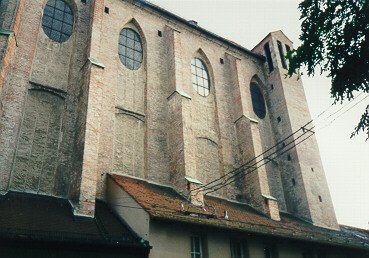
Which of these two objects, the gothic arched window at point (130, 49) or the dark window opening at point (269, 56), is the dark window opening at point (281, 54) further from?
the gothic arched window at point (130, 49)

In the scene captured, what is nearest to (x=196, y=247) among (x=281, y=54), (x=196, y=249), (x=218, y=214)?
(x=196, y=249)

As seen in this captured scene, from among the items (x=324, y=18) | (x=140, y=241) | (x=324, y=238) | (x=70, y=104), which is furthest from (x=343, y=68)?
(x=70, y=104)

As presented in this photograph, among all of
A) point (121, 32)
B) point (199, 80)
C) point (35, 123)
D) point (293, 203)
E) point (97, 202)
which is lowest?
point (97, 202)

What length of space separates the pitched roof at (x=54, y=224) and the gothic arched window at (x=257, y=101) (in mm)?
12781

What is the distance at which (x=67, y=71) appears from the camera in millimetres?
14961

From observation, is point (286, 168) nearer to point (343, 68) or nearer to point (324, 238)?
point (324, 238)

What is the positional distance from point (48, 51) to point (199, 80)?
28.0ft

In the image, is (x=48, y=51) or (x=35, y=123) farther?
(x=48, y=51)

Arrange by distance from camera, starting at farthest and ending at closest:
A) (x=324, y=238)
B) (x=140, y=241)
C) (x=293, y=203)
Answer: (x=293, y=203), (x=324, y=238), (x=140, y=241)

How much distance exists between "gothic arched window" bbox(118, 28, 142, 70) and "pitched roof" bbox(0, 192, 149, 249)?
8.03 metres

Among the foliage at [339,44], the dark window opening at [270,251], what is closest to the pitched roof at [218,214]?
the dark window opening at [270,251]

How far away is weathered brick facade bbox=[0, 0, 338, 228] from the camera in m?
12.6

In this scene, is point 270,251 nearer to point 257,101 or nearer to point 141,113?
point 141,113

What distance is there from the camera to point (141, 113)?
16344mm
